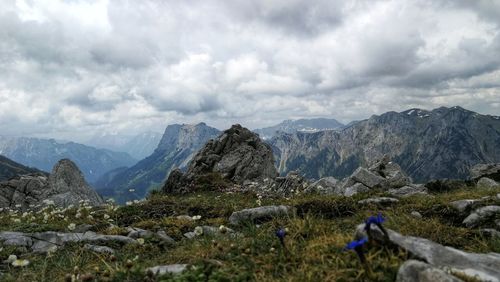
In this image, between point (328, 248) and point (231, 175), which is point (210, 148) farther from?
point (328, 248)

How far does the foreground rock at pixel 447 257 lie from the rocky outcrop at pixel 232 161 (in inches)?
976

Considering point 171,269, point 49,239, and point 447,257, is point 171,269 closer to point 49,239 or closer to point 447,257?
point 447,257

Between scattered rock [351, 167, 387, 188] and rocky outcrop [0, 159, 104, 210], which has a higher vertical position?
scattered rock [351, 167, 387, 188]

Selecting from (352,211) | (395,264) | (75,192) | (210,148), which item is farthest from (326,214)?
(75,192)

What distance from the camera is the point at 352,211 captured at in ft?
39.0

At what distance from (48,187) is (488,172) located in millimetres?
41274

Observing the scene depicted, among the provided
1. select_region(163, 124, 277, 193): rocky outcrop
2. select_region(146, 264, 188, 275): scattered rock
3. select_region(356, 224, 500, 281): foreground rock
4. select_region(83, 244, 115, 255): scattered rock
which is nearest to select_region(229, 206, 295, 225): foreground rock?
select_region(83, 244, 115, 255): scattered rock

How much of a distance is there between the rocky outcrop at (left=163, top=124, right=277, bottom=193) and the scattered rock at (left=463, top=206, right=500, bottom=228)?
2205 cm

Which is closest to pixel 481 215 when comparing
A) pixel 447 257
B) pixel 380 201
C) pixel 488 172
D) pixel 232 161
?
pixel 380 201

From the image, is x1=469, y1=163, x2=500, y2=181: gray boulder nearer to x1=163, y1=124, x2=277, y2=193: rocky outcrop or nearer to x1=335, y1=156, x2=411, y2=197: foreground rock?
x1=335, y1=156, x2=411, y2=197: foreground rock

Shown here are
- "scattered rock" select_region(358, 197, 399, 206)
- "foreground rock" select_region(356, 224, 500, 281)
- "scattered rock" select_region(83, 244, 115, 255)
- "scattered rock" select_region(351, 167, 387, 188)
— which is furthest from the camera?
"scattered rock" select_region(351, 167, 387, 188)

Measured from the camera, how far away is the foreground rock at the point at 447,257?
5098 millimetres

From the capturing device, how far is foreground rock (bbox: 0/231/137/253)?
408 inches

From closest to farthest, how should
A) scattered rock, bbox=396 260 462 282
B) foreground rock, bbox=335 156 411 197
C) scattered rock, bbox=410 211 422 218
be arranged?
scattered rock, bbox=396 260 462 282 < scattered rock, bbox=410 211 422 218 < foreground rock, bbox=335 156 411 197
